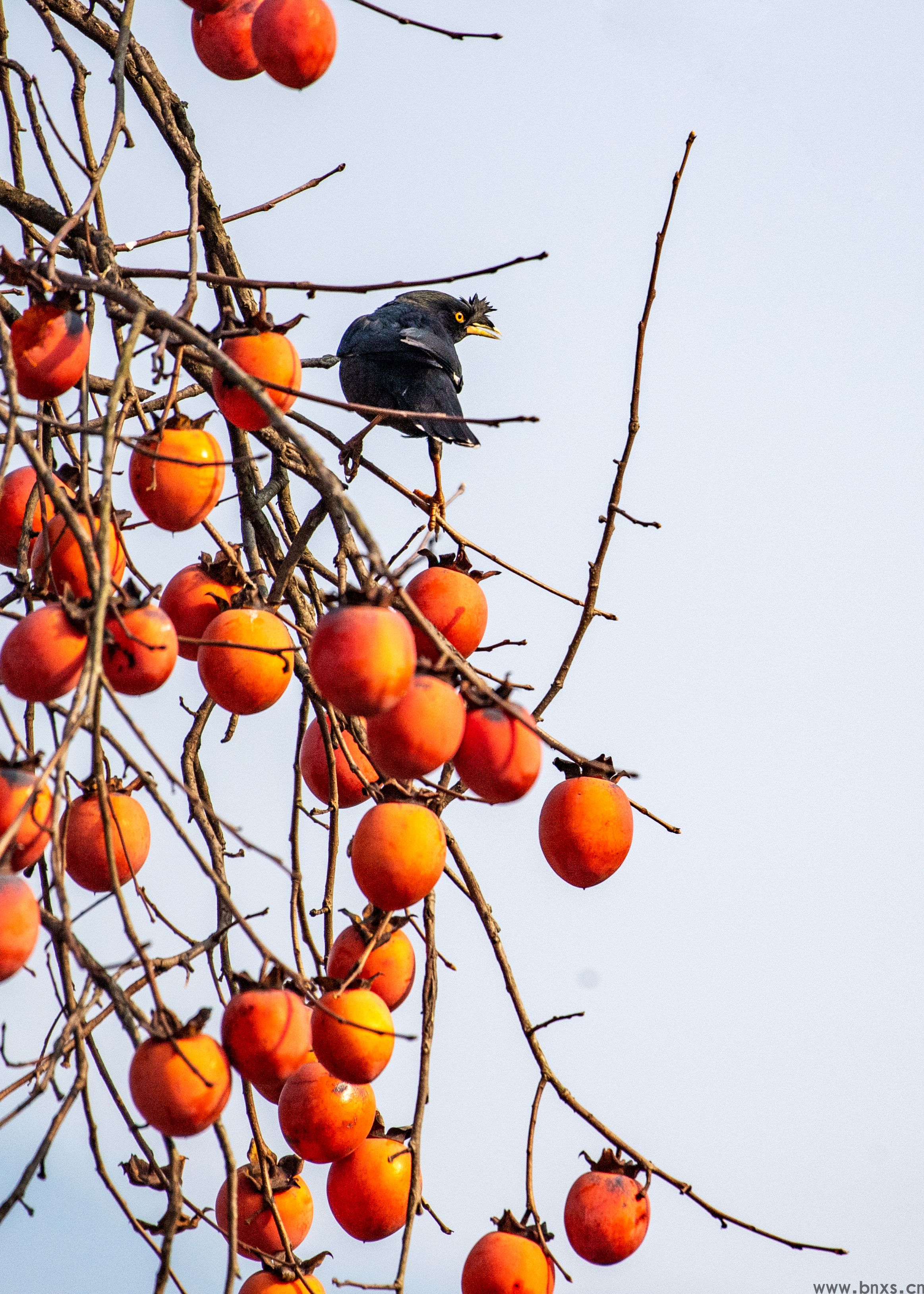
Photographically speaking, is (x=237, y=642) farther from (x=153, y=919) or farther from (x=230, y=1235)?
(x=230, y=1235)

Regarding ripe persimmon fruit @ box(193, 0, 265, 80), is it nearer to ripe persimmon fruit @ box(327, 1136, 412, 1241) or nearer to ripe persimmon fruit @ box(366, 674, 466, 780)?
ripe persimmon fruit @ box(366, 674, 466, 780)

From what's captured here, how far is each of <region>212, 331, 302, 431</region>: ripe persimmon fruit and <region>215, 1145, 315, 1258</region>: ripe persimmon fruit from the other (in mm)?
1127

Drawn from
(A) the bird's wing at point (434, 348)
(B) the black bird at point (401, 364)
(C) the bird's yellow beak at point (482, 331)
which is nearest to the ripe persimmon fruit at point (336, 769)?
(B) the black bird at point (401, 364)

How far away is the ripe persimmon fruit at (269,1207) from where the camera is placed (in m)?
2.19

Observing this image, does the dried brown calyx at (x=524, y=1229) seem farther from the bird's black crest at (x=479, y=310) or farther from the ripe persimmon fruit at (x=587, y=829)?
the bird's black crest at (x=479, y=310)

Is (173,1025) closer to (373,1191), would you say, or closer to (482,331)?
(373,1191)

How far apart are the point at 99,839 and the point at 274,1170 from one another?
0.77 meters

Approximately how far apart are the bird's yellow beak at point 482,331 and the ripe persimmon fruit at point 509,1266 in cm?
395

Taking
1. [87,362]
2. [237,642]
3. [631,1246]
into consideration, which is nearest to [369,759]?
[237,642]

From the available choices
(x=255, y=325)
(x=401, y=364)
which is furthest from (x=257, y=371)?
(x=401, y=364)

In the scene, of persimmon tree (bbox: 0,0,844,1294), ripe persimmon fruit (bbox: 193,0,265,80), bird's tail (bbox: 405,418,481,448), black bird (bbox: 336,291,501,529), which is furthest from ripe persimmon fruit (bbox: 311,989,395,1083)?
black bird (bbox: 336,291,501,529)

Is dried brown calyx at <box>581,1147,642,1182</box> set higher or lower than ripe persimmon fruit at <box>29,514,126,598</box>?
lower

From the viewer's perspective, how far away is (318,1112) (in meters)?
2.04

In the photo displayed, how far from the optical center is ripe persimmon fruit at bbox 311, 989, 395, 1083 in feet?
5.95
